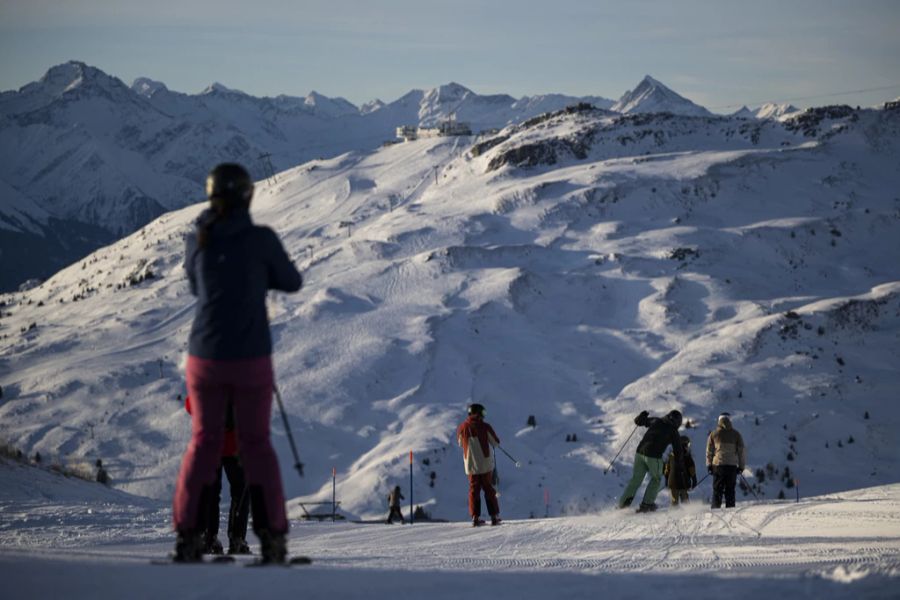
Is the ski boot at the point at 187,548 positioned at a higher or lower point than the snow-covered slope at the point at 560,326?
lower

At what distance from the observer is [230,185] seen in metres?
6.96

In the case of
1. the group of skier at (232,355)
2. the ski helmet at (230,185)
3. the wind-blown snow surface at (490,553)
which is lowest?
the wind-blown snow surface at (490,553)

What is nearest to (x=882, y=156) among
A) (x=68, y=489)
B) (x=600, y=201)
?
(x=600, y=201)

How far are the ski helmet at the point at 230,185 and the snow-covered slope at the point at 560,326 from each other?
119 ft

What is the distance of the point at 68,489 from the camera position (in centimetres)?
1958

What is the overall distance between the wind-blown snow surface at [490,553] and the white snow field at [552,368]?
0.16ft

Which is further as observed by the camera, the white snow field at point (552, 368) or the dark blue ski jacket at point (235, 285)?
the white snow field at point (552, 368)

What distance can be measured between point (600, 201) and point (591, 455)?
122 feet

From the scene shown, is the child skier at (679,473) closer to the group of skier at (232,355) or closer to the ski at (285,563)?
the ski at (285,563)

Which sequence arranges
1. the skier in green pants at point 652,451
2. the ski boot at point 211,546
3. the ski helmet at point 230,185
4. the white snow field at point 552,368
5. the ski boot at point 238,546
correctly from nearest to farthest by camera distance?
the ski helmet at point 230,185
the ski boot at point 211,546
the white snow field at point 552,368
the ski boot at point 238,546
the skier in green pants at point 652,451

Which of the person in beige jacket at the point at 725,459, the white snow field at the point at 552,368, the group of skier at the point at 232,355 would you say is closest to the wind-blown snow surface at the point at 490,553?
the white snow field at the point at 552,368

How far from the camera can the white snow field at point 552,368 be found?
457 inches

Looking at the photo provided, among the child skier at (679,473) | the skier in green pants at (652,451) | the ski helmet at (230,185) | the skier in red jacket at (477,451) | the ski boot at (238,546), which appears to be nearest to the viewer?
the ski helmet at (230,185)

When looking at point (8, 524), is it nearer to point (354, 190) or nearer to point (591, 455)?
point (591, 455)
